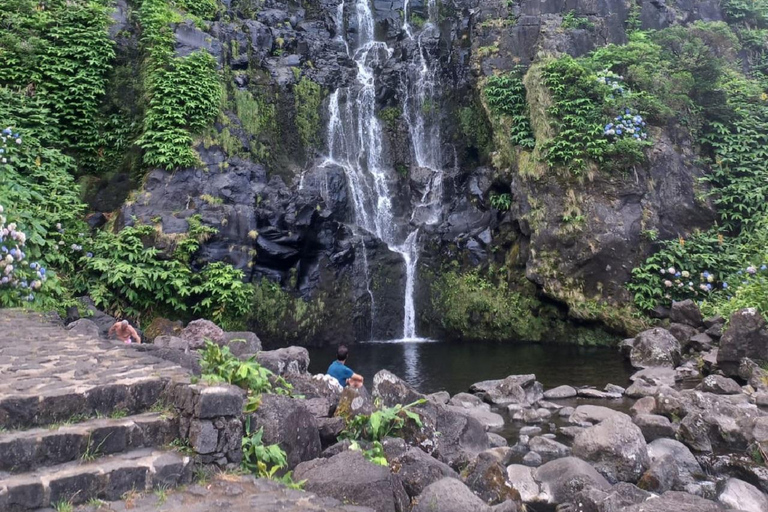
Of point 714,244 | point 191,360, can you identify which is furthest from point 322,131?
point 191,360

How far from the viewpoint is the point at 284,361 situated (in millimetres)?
8734

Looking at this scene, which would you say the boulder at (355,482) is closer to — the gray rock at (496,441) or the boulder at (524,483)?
the boulder at (524,483)

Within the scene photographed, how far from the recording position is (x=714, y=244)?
16.2 metres

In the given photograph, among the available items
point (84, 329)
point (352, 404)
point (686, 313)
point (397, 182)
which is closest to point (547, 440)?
point (352, 404)

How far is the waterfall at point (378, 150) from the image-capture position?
19641mm

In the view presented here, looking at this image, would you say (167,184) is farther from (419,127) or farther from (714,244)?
(714,244)

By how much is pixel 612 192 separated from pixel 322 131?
10077 millimetres

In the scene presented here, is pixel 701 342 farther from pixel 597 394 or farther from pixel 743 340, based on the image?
pixel 597 394

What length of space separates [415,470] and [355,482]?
109 centimetres

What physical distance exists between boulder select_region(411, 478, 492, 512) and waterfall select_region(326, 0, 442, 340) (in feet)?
44.2

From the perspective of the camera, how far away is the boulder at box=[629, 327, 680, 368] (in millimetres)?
13062

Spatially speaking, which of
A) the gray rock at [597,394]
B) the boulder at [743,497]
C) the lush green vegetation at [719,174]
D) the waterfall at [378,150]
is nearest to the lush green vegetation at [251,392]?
the boulder at [743,497]

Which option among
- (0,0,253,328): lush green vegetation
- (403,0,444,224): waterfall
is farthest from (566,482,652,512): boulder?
(403,0,444,224): waterfall

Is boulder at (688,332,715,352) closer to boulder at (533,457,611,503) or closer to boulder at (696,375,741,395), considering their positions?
boulder at (696,375,741,395)
